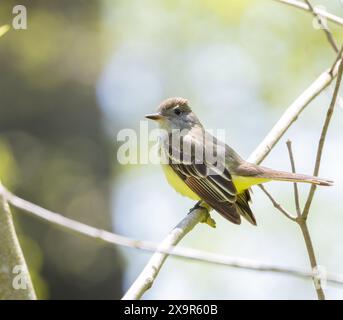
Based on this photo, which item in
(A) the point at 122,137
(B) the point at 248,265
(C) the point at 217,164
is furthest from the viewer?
(A) the point at 122,137

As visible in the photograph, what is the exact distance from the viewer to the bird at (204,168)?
4949 mm

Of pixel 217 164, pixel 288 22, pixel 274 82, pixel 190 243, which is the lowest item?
pixel 190 243

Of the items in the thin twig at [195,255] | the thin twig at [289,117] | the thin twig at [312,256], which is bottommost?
the thin twig at [312,256]

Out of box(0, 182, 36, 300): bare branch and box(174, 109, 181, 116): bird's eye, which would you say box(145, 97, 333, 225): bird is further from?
box(0, 182, 36, 300): bare branch

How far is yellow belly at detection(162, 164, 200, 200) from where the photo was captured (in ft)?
17.4

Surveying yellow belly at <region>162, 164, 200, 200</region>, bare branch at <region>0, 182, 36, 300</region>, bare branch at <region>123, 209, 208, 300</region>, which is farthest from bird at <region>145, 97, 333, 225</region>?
bare branch at <region>0, 182, 36, 300</region>

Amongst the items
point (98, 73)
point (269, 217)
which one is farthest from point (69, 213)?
point (269, 217)

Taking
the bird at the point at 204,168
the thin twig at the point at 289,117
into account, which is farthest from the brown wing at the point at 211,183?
the thin twig at the point at 289,117

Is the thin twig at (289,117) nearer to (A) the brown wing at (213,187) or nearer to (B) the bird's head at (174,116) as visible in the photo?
(A) the brown wing at (213,187)
